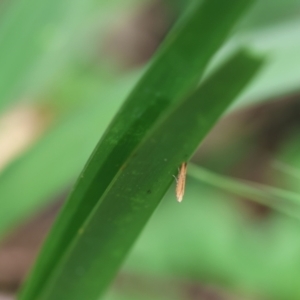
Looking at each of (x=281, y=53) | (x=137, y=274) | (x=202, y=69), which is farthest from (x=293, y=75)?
(x=137, y=274)

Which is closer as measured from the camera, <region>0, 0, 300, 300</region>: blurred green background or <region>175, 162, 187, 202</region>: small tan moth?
<region>175, 162, 187, 202</region>: small tan moth

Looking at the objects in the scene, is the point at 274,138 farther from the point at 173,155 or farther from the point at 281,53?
the point at 173,155

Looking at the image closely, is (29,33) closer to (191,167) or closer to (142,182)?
(191,167)

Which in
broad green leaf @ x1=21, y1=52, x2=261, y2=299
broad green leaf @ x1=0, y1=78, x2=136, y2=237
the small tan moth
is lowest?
broad green leaf @ x1=21, y1=52, x2=261, y2=299

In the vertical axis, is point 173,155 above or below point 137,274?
below

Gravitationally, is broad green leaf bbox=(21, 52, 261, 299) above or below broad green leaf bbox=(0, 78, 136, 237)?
below

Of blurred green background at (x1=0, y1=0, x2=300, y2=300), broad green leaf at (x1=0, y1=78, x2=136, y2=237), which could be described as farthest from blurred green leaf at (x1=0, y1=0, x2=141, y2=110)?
broad green leaf at (x1=0, y1=78, x2=136, y2=237)

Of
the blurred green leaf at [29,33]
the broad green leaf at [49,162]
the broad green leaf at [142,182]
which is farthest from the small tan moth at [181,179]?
the blurred green leaf at [29,33]

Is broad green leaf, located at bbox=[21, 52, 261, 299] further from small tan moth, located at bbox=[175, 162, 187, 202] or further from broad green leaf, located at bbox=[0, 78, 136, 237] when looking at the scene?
broad green leaf, located at bbox=[0, 78, 136, 237]
